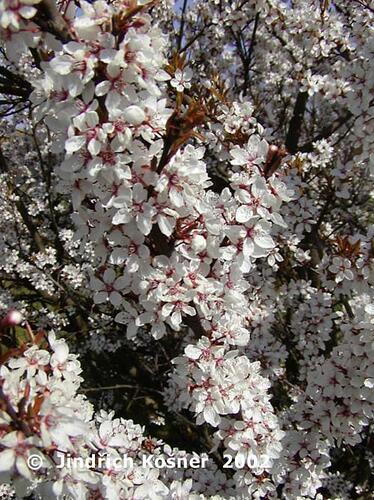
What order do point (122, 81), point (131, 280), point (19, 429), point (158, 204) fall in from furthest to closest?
point (131, 280) < point (158, 204) < point (122, 81) < point (19, 429)

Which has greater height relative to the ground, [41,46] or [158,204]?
[41,46]

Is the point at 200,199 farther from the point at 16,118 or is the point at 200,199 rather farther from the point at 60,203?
the point at 60,203

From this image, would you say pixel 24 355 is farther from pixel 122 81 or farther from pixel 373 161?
pixel 373 161

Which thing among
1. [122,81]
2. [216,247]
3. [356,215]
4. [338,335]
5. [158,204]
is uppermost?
[122,81]

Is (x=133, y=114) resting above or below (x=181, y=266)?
above

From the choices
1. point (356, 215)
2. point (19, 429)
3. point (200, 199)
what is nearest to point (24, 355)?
point (19, 429)

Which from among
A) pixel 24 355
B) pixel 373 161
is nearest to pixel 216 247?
pixel 24 355

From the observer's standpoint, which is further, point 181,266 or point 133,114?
point 181,266

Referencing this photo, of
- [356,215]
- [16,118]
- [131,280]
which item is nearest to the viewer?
[131,280]

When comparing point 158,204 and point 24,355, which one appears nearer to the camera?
point 158,204
